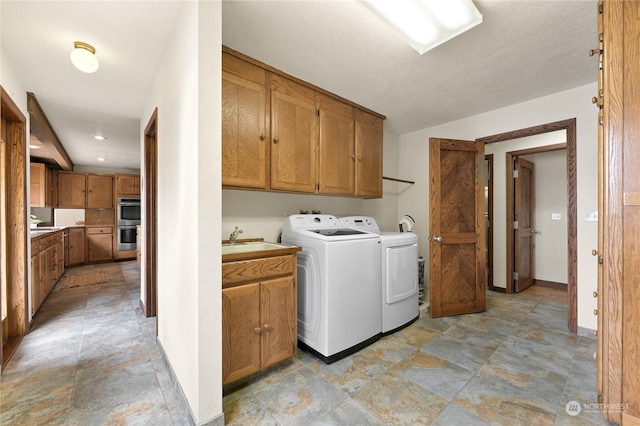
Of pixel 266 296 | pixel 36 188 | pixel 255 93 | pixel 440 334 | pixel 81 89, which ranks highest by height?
pixel 81 89

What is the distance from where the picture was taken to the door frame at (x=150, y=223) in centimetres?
273

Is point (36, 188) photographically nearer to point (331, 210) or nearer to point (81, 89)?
point (81, 89)

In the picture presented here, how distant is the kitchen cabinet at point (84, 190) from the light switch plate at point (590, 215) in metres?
8.03

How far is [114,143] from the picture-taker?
4270 mm

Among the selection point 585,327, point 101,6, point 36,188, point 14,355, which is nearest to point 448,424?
point 585,327

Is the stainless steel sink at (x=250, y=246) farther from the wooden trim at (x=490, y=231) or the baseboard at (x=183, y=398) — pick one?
the wooden trim at (x=490, y=231)

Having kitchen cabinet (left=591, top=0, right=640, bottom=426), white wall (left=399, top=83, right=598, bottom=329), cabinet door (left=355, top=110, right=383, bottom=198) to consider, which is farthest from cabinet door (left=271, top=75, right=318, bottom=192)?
white wall (left=399, top=83, right=598, bottom=329)

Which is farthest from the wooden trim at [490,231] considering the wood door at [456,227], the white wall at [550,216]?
the wood door at [456,227]

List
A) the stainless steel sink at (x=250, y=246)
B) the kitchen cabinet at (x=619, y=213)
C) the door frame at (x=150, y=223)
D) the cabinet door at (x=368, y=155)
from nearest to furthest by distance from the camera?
the kitchen cabinet at (x=619, y=213) < the stainless steel sink at (x=250, y=246) < the door frame at (x=150, y=223) < the cabinet door at (x=368, y=155)

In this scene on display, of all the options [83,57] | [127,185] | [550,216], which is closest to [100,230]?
[127,185]

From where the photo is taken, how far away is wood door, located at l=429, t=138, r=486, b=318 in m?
2.90

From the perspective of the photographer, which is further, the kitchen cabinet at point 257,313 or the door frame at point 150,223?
the door frame at point 150,223

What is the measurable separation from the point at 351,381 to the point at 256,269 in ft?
3.22

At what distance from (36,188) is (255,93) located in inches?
217
